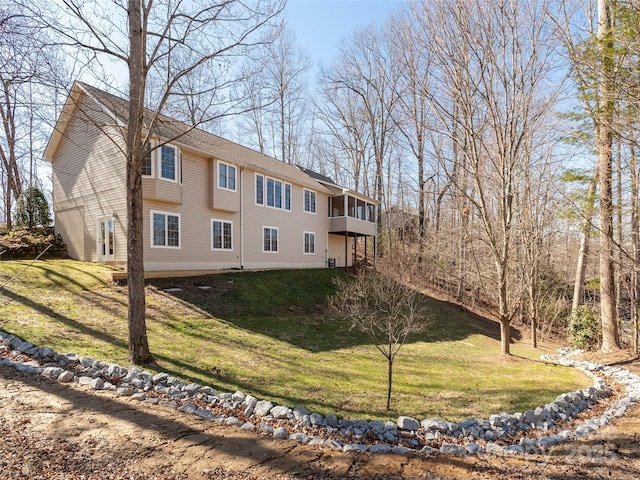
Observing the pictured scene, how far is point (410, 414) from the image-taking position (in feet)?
16.6

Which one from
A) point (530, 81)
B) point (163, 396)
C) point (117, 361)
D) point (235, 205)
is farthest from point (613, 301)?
point (235, 205)

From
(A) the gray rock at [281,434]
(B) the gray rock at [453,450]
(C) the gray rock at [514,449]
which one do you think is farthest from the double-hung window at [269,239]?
(C) the gray rock at [514,449]

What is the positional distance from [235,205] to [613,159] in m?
12.9

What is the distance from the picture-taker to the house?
40.5 feet

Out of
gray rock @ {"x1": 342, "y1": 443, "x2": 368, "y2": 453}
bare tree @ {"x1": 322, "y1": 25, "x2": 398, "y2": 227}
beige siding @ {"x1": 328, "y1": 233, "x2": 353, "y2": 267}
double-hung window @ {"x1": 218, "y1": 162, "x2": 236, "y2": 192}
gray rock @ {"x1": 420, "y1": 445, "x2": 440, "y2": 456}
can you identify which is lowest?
gray rock @ {"x1": 420, "y1": 445, "x2": 440, "y2": 456}

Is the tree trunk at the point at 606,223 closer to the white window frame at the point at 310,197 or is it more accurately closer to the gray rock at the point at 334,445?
the gray rock at the point at 334,445

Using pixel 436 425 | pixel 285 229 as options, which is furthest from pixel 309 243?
pixel 436 425

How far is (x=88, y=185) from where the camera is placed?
45.0 ft

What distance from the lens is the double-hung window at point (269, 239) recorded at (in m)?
17.1

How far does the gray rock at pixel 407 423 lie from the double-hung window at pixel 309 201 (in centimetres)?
1617

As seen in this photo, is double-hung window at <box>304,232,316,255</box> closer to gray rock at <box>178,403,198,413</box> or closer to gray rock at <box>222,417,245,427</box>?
gray rock at <box>178,403,198,413</box>

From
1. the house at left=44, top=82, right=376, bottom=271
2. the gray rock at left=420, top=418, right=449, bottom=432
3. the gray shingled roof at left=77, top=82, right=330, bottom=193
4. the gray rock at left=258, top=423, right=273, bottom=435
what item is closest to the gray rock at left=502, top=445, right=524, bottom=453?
the gray rock at left=420, top=418, right=449, bottom=432

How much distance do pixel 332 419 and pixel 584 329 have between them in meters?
10.1

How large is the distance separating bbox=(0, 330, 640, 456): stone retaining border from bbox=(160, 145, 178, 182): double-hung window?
8.01 m
